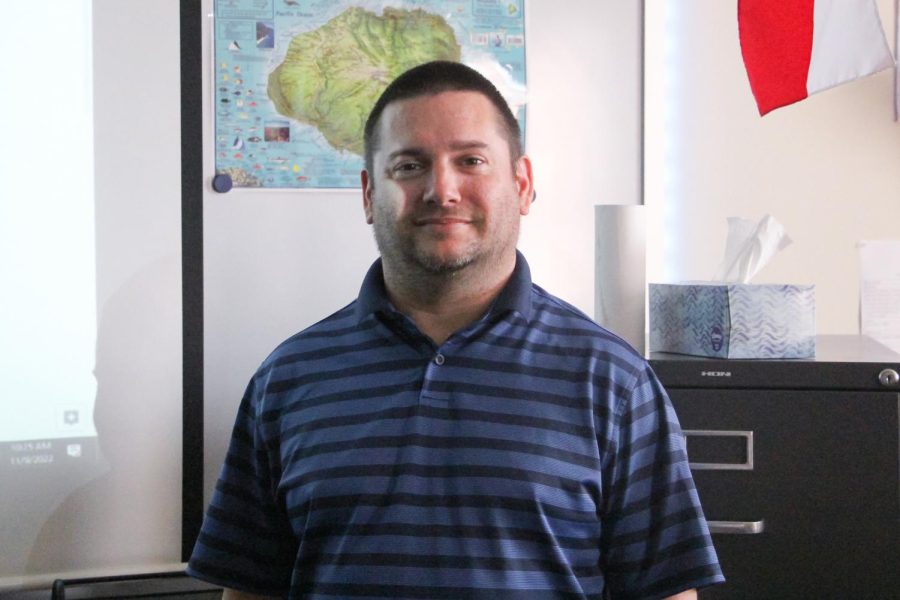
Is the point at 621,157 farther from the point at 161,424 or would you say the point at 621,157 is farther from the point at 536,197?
the point at 161,424

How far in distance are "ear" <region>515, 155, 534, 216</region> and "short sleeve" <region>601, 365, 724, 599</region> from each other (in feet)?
0.98

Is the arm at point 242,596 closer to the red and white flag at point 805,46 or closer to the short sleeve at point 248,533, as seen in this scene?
the short sleeve at point 248,533

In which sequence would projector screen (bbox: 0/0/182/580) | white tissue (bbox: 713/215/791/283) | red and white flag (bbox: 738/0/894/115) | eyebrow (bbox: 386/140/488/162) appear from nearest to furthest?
eyebrow (bbox: 386/140/488/162) → white tissue (bbox: 713/215/791/283) → projector screen (bbox: 0/0/182/580) → red and white flag (bbox: 738/0/894/115)

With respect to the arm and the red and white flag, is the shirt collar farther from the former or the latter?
the red and white flag

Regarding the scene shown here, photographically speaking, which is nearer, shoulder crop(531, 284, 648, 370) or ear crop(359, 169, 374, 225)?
shoulder crop(531, 284, 648, 370)

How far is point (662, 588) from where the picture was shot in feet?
4.04

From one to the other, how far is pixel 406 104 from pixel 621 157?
0.89 metres

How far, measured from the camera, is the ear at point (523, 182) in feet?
4.53

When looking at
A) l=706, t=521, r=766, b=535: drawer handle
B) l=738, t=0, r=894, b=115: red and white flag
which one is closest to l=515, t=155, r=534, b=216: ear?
l=706, t=521, r=766, b=535: drawer handle

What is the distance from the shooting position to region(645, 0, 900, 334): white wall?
2.12 metres

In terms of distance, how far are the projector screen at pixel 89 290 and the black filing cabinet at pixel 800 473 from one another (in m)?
0.96

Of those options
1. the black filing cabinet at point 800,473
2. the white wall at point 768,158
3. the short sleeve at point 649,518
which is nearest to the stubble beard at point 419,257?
the short sleeve at point 649,518

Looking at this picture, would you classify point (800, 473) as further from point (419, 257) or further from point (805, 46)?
point (805, 46)

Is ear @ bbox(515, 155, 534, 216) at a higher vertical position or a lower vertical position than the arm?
higher
